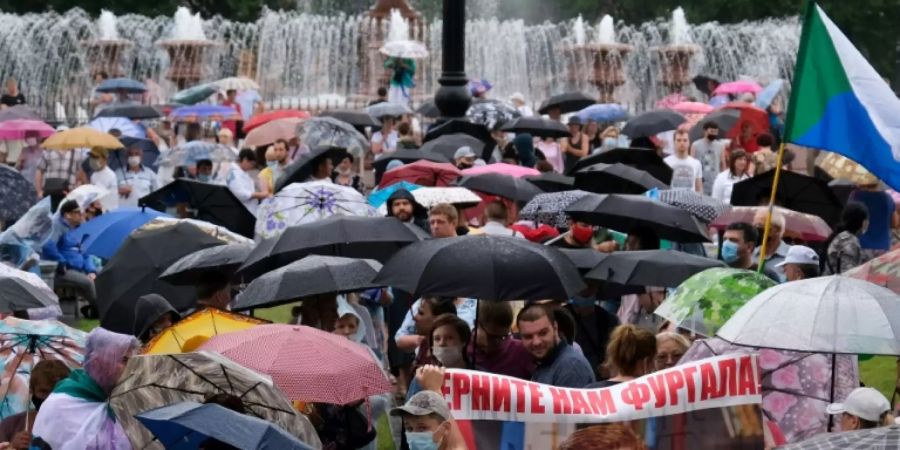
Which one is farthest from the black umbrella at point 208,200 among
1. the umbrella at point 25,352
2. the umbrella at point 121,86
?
the umbrella at point 121,86

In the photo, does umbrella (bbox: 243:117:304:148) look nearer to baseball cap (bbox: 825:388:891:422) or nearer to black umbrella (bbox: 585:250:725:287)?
black umbrella (bbox: 585:250:725:287)

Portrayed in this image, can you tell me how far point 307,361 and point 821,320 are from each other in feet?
7.35

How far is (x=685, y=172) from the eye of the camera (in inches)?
787

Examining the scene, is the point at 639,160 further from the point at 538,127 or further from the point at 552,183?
the point at 538,127

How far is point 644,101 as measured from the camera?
134ft

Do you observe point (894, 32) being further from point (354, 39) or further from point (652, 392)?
point (652, 392)

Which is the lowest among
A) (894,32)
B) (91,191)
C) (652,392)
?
(894,32)

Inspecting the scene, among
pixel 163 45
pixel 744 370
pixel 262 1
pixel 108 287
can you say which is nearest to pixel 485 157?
pixel 108 287

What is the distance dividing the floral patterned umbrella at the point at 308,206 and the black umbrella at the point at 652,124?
922 cm

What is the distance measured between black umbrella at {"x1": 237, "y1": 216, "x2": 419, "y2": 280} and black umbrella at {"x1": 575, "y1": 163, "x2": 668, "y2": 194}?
3.93m

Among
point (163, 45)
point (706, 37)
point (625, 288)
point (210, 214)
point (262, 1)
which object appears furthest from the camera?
point (262, 1)

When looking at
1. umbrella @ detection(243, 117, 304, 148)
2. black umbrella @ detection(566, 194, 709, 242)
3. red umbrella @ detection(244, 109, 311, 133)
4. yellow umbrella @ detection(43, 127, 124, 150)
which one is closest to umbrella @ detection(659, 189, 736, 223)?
black umbrella @ detection(566, 194, 709, 242)

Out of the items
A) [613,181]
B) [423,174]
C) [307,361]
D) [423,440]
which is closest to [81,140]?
[423,174]

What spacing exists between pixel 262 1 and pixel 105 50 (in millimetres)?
13742
